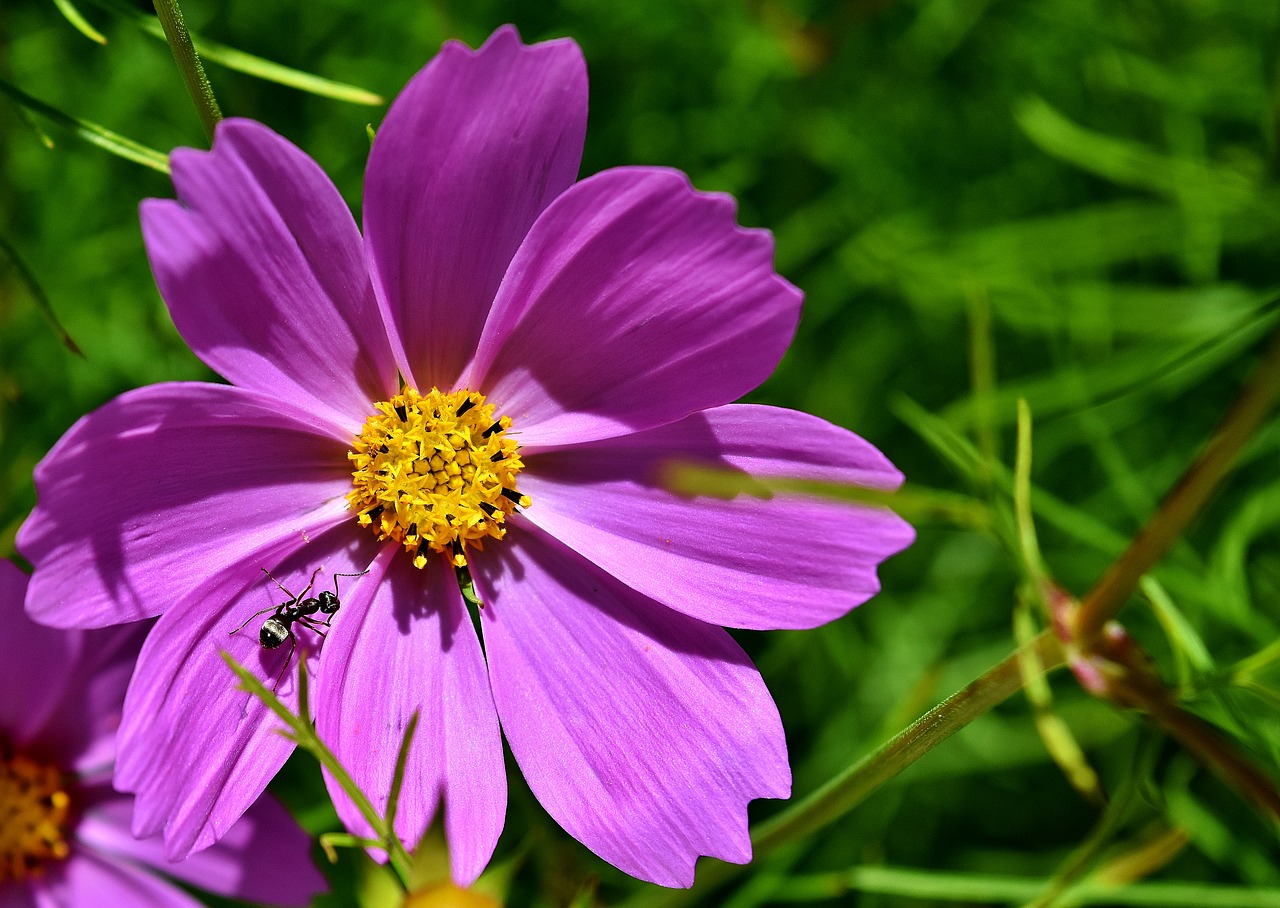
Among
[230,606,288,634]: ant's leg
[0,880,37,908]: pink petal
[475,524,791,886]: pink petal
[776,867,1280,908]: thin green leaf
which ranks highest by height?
[230,606,288,634]: ant's leg

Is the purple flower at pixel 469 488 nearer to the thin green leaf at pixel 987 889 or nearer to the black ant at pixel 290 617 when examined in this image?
the black ant at pixel 290 617

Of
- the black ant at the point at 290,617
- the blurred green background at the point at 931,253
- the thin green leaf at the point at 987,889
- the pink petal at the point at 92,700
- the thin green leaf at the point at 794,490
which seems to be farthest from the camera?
the blurred green background at the point at 931,253

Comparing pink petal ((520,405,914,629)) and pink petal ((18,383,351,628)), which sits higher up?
pink petal ((18,383,351,628))

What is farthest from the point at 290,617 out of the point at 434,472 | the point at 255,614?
the point at 434,472

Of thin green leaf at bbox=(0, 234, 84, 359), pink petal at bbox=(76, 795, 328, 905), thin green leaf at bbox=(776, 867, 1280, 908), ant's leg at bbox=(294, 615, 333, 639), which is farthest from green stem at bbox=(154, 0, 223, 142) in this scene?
thin green leaf at bbox=(776, 867, 1280, 908)

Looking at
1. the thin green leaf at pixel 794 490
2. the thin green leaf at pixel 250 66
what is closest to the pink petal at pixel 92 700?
the thin green leaf at pixel 794 490

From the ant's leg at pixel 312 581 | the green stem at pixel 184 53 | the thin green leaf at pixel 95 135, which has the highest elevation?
the green stem at pixel 184 53

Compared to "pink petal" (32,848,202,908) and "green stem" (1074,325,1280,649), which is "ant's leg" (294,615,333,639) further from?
"green stem" (1074,325,1280,649)
